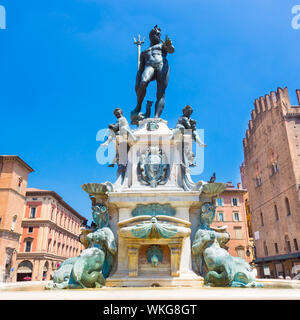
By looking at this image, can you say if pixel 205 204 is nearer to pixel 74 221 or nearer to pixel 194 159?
pixel 194 159

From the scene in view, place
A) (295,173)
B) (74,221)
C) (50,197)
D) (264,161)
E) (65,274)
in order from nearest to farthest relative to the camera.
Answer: (65,274) < (295,173) < (264,161) < (50,197) < (74,221)

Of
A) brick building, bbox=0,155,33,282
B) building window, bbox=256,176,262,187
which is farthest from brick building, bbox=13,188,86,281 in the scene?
building window, bbox=256,176,262,187

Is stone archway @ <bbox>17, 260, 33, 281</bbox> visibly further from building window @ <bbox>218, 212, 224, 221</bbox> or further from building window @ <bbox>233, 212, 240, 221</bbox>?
building window @ <bbox>233, 212, 240, 221</bbox>

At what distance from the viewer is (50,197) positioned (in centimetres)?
4950

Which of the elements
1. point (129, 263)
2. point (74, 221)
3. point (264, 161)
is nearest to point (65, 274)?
point (129, 263)

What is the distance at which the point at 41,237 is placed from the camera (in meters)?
46.6

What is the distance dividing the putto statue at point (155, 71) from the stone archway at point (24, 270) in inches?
1728

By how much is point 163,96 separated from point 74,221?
62034 mm

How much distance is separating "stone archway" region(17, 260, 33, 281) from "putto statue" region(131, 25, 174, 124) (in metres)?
43.9

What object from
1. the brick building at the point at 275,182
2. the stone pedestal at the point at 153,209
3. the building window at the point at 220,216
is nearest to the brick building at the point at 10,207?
the building window at the point at 220,216

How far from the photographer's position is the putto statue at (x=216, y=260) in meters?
5.43

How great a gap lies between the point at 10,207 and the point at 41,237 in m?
9.50

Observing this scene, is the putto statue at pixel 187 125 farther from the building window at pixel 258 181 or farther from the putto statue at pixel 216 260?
the building window at pixel 258 181

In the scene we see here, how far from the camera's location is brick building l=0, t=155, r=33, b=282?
3703cm
